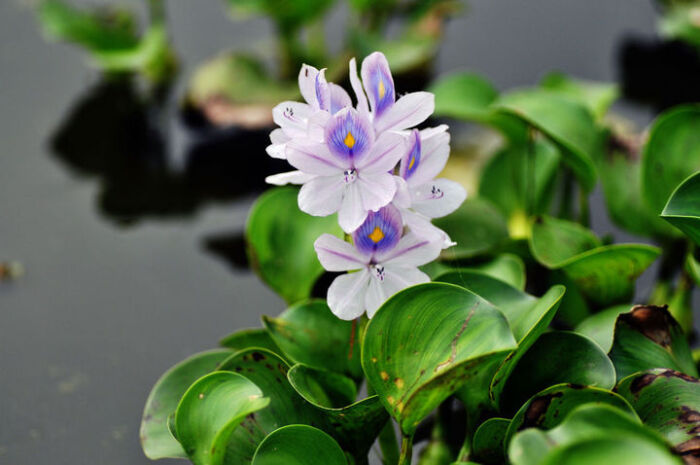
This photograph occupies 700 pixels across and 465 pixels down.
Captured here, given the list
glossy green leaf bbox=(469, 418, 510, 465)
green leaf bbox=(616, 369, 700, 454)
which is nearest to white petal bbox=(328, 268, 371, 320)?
glossy green leaf bbox=(469, 418, 510, 465)

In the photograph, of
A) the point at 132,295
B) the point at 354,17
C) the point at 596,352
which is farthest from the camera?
the point at 354,17

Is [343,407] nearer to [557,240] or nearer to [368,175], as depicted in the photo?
[368,175]

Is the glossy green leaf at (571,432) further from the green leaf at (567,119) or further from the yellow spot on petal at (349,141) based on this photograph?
the green leaf at (567,119)

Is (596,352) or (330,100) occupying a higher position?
(330,100)

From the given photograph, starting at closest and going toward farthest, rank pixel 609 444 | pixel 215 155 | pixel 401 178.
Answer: pixel 609 444 → pixel 401 178 → pixel 215 155

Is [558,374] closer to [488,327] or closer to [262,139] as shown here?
[488,327]

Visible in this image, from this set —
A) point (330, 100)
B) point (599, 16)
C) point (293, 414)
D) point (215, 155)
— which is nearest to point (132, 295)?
point (215, 155)

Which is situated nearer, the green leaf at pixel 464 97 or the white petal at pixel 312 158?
the white petal at pixel 312 158

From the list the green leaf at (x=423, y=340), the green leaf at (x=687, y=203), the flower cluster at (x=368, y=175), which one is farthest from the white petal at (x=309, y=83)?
the green leaf at (x=687, y=203)
